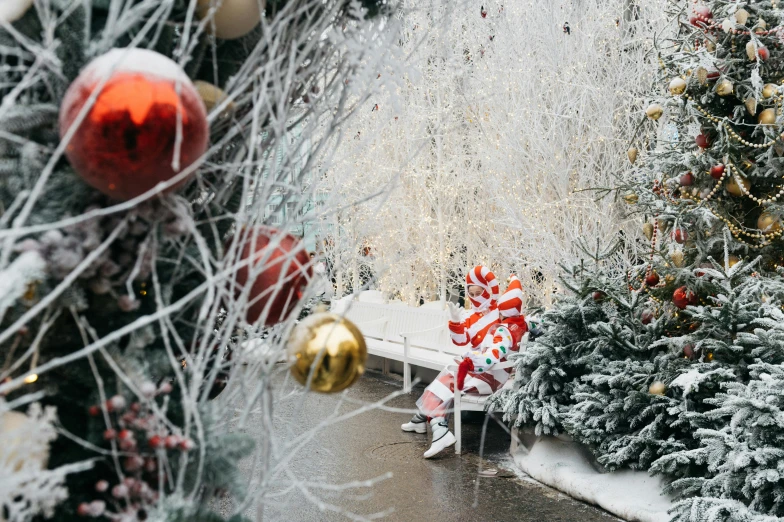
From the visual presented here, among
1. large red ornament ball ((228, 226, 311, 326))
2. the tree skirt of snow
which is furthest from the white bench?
large red ornament ball ((228, 226, 311, 326))

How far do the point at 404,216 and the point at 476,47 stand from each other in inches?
115

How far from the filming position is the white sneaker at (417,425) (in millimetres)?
7414

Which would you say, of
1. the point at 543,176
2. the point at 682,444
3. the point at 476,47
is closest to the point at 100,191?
the point at 682,444

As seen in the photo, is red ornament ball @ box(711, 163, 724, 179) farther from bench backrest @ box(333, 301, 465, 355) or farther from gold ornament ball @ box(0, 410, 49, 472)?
gold ornament ball @ box(0, 410, 49, 472)

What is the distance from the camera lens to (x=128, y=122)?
1386 millimetres

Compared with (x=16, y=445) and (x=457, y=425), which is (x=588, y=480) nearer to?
(x=457, y=425)

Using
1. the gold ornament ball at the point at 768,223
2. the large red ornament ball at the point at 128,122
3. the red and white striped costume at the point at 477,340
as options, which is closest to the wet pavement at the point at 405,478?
the red and white striped costume at the point at 477,340

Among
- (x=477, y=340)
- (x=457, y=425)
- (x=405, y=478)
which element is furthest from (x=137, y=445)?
(x=477, y=340)

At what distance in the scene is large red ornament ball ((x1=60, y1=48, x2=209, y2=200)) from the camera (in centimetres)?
139

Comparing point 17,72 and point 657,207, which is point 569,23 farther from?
point 17,72

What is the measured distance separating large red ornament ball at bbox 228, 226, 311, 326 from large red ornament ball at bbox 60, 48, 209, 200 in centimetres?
37

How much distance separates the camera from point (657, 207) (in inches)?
209

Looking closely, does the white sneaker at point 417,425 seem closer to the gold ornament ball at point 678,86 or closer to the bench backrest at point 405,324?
the bench backrest at point 405,324

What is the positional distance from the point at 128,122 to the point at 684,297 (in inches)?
183
